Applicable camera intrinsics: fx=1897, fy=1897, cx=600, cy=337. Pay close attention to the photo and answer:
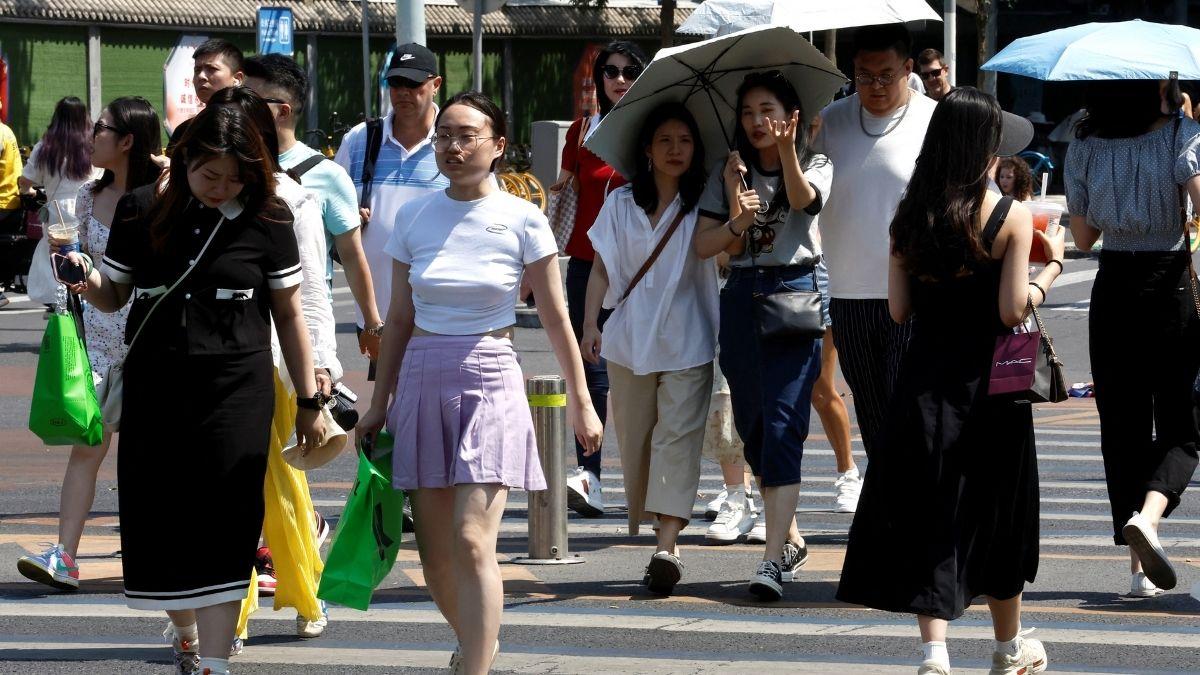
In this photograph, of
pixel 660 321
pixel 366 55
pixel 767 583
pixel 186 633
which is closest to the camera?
pixel 186 633

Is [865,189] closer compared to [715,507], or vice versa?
[865,189]

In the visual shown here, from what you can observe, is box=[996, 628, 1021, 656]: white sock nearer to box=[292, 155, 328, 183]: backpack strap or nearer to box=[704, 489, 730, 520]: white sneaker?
box=[704, 489, 730, 520]: white sneaker

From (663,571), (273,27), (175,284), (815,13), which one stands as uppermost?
(273,27)

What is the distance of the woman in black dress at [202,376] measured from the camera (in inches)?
205

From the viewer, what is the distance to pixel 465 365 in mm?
5375

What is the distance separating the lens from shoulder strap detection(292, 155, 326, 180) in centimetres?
668

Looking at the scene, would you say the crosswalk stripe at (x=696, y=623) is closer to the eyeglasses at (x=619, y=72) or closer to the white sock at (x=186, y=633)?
the white sock at (x=186, y=633)

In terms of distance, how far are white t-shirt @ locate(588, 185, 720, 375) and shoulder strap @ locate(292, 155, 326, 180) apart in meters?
1.07

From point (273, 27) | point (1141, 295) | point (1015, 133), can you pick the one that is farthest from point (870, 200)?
point (273, 27)

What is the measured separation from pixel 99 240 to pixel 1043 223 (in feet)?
10.9

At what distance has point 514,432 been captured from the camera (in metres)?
5.42

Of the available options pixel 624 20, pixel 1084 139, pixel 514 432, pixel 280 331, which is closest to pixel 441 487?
pixel 514 432

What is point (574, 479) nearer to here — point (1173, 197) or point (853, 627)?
point (853, 627)

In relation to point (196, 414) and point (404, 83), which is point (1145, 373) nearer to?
point (404, 83)
